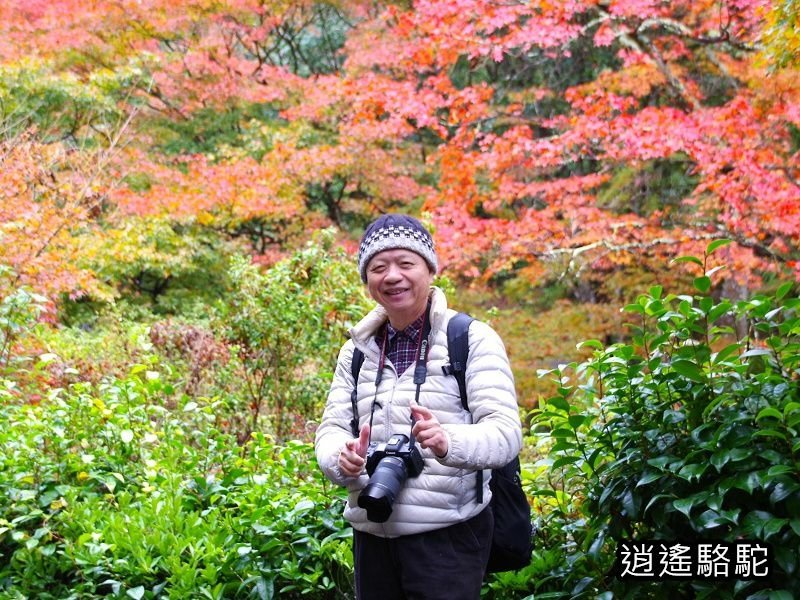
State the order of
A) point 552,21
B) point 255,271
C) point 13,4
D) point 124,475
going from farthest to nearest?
point 13,4
point 552,21
point 255,271
point 124,475

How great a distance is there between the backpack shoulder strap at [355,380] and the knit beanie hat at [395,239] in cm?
21

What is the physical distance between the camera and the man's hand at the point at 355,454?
1789 millimetres

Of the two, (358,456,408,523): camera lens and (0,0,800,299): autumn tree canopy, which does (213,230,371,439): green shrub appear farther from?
(358,456,408,523): camera lens

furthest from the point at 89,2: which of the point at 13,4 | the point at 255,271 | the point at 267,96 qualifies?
the point at 255,271

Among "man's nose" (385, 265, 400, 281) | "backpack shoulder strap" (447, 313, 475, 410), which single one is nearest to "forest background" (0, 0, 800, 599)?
"backpack shoulder strap" (447, 313, 475, 410)

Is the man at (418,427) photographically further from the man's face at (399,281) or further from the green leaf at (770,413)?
the green leaf at (770,413)

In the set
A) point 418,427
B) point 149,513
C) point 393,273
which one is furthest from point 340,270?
point 418,427

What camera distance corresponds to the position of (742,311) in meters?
2.14

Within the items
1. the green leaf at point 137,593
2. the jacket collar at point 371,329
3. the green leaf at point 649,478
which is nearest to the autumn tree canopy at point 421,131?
the green leaf at point 137,593

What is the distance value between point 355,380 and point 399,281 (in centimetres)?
30

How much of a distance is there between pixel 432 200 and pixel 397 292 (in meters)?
7.52

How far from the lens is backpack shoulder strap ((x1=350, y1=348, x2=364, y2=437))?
2019mm

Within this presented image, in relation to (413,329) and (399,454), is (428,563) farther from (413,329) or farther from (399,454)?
(413,329)

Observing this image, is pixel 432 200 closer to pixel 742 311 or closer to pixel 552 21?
pixel 552 21
